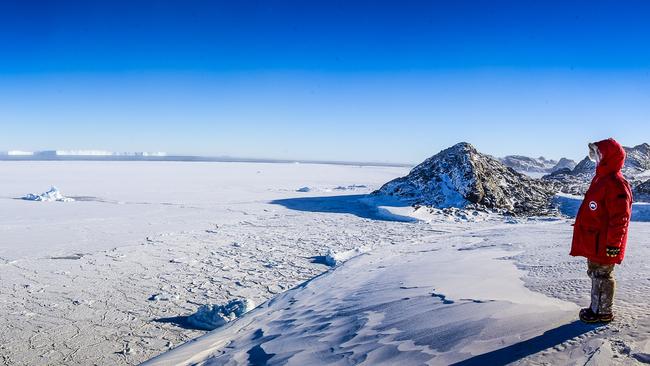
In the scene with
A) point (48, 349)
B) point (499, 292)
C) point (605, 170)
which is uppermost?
point (605, 170)

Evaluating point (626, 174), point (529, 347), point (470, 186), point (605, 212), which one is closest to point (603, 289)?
point (605, 212)

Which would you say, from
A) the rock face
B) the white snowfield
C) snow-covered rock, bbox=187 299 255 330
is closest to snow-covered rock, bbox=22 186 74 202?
the white snowfield

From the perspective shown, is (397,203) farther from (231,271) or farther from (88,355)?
(88,355)

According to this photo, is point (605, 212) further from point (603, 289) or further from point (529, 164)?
point (529, 164)

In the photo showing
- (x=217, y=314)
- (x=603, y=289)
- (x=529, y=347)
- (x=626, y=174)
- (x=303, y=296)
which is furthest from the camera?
(x=626, y=174)

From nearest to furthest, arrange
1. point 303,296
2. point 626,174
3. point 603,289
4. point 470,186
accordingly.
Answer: point 603,289, point 303,296, point 470,186, point 626,174

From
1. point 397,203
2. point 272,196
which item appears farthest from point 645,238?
point 272,196

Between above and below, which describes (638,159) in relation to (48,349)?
above
